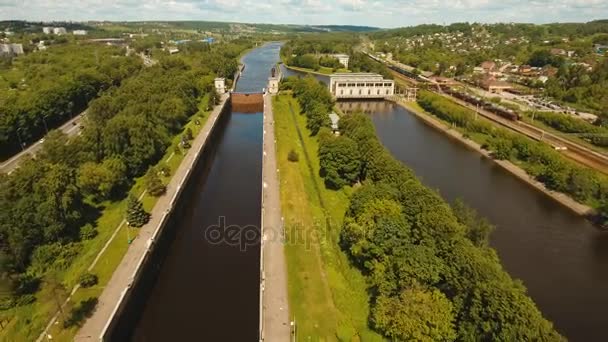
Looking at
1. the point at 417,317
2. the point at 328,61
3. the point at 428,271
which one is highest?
the point at 328,61

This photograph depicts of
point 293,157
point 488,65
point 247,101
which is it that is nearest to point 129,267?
point 293,157

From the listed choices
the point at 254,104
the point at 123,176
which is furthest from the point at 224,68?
the point at 123,176

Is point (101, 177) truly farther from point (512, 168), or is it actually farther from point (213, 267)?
point (512, 168)

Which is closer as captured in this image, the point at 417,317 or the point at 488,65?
the point at 417,317

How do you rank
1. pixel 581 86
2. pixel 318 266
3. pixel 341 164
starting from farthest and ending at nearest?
pixel 581 86, pixel 341 164, pixel 318 266

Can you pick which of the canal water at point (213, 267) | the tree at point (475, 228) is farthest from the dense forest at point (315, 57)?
the tree at point (475, 228)

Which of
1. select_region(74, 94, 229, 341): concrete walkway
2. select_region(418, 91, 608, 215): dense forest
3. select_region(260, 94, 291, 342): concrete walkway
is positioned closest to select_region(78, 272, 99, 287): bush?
select_region(74, 94, 229, 341): concrete walkway

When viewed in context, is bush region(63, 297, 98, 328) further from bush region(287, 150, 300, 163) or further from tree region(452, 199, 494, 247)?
bush region(287, 150, 300, 163)

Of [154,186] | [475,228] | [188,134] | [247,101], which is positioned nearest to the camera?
[475,228]
